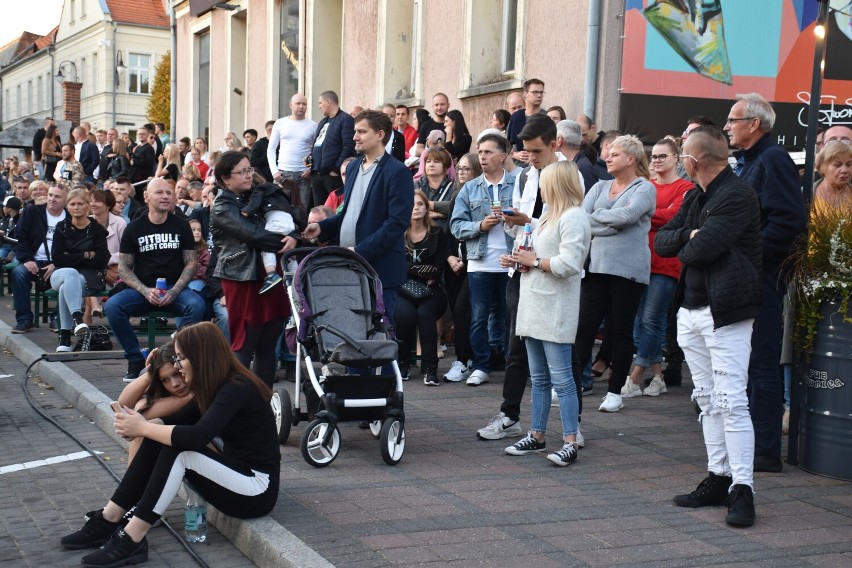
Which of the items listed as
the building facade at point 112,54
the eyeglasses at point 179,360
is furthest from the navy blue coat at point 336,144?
the building facade at point 112,54

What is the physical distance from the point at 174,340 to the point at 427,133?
366 inches

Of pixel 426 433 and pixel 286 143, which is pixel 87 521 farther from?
pixel 286 143

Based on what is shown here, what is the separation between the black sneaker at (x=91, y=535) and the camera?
543 centimetres

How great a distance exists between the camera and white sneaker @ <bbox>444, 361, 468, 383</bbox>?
9953mm

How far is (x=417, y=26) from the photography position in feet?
61.1

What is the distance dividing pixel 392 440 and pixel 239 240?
6.27 feet

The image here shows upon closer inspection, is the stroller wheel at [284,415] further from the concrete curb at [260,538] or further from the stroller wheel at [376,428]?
the concrete curb at [260,538]

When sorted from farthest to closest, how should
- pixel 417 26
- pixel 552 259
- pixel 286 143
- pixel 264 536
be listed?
pixel 417 26
pixel 286 143
pixel 552 259
pixel 264 536

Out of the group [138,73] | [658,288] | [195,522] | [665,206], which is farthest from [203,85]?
[138,73]

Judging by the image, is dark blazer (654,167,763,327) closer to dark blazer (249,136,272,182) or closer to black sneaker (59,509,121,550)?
black sneaker (59,509,121,550)

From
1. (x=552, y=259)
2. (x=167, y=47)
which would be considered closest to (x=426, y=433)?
(x=552, y=259)

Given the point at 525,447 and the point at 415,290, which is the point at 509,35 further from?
the point at 525,447

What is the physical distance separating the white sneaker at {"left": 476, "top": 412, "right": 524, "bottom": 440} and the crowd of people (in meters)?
0.01

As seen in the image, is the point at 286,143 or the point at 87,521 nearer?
the point at 87,521
